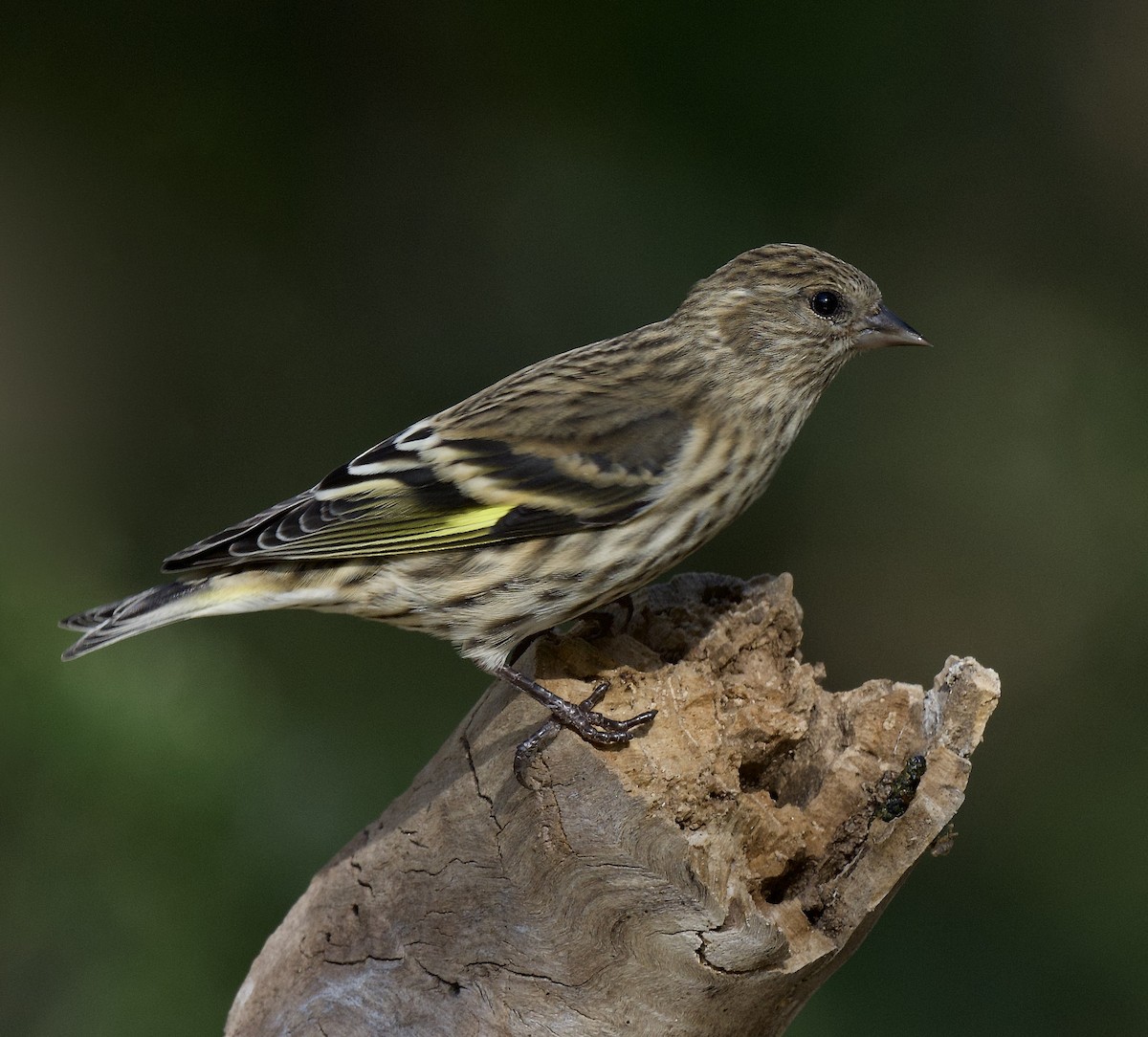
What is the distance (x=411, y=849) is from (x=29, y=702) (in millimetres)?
1640

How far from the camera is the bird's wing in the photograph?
128 inches

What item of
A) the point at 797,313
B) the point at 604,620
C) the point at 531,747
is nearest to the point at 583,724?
the point at 531,747

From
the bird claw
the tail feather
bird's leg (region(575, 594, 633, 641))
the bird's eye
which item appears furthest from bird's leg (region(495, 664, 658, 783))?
the bird's eye

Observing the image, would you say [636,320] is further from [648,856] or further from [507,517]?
[648,856]

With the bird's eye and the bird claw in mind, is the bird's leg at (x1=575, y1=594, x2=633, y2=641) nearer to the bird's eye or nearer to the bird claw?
the bird claw

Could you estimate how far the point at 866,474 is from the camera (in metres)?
5.81

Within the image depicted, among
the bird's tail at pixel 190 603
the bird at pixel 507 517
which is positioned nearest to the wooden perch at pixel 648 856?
the bird at pixel 507 517

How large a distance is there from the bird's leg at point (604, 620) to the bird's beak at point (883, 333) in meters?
1.01

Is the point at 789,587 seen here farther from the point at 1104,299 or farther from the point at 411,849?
the point at 1104,299

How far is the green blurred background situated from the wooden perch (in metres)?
1.37

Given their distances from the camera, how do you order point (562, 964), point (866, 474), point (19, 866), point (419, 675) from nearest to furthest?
point (562, 964) → point (19, 866) → point (419, 675) → point (866, 474)

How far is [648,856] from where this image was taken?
243 centimetres

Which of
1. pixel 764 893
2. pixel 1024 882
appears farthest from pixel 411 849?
pixel 1024 882

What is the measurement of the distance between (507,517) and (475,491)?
0.11m
